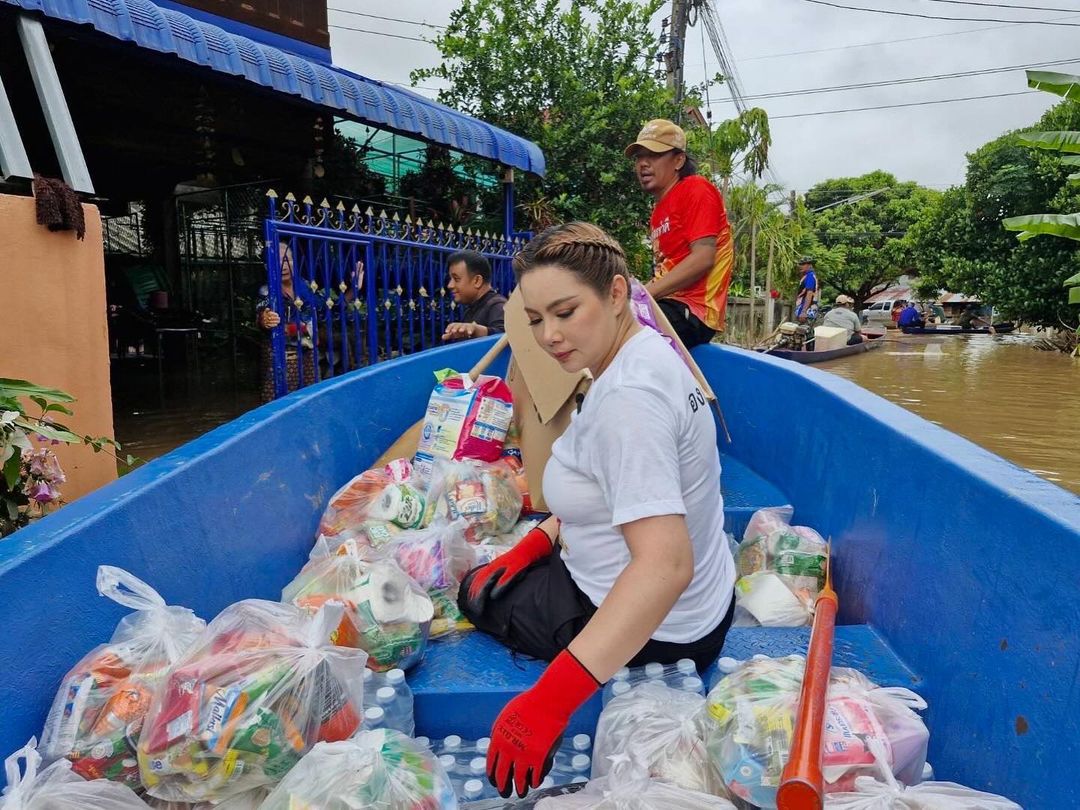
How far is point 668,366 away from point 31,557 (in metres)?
1.26

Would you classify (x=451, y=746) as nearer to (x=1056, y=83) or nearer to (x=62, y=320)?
(x=62, y=320)

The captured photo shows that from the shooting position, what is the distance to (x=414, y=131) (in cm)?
682

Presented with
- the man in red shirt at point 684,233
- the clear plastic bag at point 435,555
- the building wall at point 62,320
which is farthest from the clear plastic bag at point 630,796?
the man in red shirt at point 684,233

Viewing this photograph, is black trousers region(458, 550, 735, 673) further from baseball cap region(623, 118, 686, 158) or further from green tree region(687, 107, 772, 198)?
green tree region(687, 107, 772, 198)

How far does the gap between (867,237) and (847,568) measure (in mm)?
43960

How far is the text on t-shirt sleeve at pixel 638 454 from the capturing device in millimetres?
1249

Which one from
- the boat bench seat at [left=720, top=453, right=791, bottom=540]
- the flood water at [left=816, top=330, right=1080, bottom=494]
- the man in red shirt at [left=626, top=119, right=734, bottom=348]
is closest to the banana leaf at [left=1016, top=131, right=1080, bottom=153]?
the flood water at [left=816, top=330, right=1080, bottom=494]

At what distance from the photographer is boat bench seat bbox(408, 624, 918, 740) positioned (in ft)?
5.57

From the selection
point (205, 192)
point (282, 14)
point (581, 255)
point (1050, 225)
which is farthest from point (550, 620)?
point (205, 192)

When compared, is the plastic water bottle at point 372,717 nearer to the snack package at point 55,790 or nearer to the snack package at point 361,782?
the snack package at point 361,782

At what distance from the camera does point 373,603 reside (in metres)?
1.77

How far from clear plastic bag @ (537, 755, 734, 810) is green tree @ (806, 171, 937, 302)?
3956 cm

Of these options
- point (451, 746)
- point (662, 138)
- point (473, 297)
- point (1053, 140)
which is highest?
point (1053, 140)

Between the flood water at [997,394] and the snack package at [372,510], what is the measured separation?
293cm
